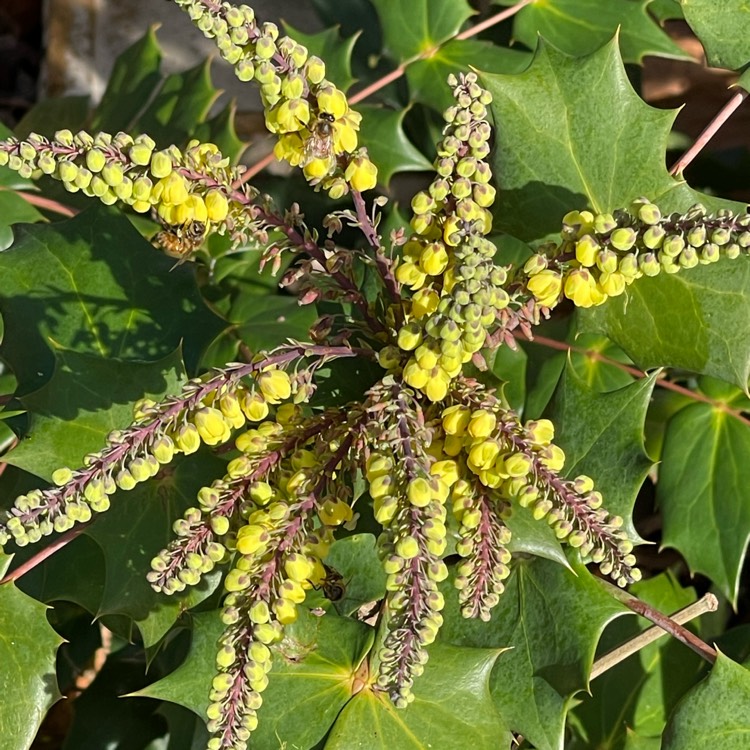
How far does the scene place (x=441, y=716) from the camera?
1085 millimetres

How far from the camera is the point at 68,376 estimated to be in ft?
4.13

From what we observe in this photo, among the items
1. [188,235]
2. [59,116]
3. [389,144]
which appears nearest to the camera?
[188,235]

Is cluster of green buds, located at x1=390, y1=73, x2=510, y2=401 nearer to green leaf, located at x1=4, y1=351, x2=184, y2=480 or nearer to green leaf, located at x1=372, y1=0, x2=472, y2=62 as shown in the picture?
green leaf, located at x1=4, y1=351, x2=184, y2=480

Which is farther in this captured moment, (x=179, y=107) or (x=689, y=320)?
(x=179, y=107)

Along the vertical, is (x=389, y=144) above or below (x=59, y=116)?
above

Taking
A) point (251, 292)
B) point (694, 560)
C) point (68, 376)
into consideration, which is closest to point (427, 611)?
Result: point (68, 376)

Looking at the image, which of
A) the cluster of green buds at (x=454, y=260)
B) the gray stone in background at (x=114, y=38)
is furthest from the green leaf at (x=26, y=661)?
the gray stone in background at (x=114, y=38)

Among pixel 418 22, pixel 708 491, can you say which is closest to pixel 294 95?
pixel 418 22

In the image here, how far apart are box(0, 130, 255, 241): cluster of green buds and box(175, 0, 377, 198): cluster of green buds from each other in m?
0.08

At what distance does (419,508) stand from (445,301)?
19cm

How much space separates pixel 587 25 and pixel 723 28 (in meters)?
0.34

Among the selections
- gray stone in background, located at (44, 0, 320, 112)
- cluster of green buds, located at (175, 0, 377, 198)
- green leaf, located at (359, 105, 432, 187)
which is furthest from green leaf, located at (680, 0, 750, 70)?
gray stone in background, located at (44, 0, 320, 112)

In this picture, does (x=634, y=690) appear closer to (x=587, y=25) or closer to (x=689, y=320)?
(x=689, y=320)

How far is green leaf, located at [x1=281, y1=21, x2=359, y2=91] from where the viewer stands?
1.62 m
